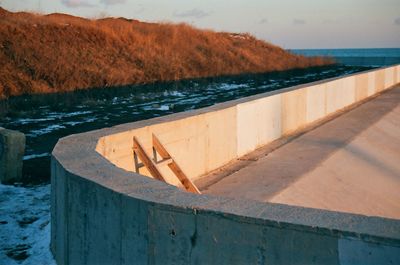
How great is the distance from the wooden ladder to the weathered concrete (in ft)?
7.89

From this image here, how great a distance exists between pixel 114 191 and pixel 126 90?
20.2 m

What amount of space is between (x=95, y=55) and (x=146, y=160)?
20408mm

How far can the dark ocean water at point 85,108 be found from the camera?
38.7 ft

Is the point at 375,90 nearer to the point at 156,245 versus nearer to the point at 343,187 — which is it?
the point at 343,187

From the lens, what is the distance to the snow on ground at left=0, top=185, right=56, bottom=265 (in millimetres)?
5430

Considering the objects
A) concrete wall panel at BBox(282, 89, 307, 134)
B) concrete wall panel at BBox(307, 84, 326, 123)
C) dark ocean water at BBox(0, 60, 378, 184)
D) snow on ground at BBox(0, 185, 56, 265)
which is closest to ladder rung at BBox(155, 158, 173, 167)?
snow on ground at BBox(0, 185, 56, 265)

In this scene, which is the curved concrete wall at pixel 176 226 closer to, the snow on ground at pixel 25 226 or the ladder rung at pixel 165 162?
the snow on ground at pixel 25 226

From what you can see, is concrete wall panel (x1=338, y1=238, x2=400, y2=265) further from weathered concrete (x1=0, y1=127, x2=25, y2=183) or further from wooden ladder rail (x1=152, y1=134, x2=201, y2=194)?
weathered concrete (x1=0, y1=127, x2=25, y2=183)

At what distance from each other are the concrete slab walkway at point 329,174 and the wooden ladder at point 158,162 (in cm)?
81

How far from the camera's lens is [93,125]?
1470cm

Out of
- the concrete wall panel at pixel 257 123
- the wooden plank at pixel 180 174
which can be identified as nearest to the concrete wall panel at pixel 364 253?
the wooden plank at pixel 180 174

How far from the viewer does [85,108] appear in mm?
18797

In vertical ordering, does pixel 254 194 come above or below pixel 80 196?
below

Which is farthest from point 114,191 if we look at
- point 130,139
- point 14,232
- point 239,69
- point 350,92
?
point 239,69
